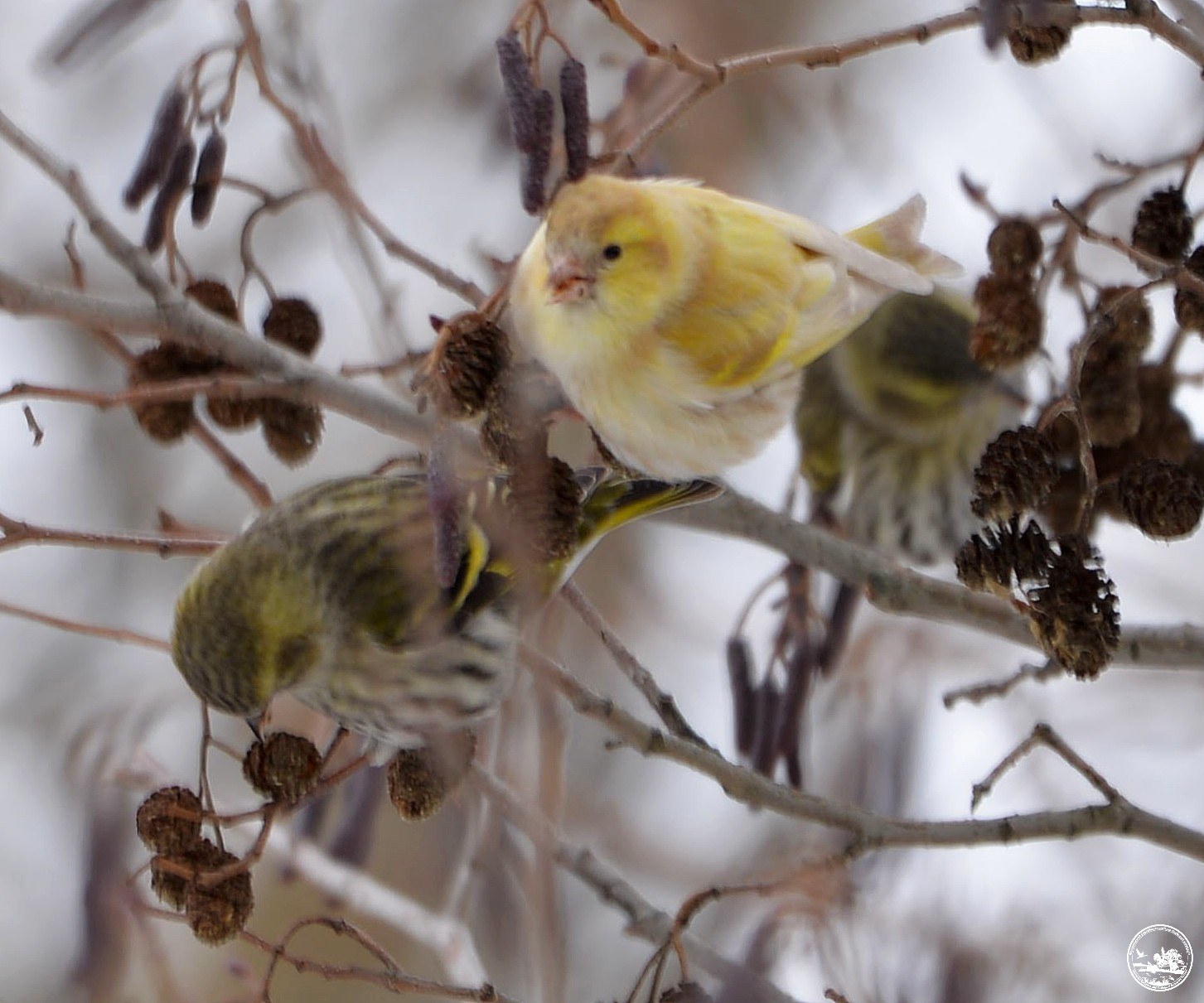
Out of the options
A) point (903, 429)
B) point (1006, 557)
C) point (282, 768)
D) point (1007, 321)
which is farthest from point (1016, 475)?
point (903, 429)

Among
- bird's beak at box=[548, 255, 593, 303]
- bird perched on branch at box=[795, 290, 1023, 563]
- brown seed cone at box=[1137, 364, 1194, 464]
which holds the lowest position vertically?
bird's beak at box=[548, 255, 593, 303]

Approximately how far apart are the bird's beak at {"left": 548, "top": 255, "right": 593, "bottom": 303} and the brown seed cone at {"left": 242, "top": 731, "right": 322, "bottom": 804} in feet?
1.66

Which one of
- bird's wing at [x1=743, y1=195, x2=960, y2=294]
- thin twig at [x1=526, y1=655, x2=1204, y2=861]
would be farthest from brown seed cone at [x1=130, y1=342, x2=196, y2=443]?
bird's wing at [x1=743, y1=195, x2=960, y2=294]

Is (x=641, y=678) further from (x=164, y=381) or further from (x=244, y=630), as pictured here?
(x=164, y=381)

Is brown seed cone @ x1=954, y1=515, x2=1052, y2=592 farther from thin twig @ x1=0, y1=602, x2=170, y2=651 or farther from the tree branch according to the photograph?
thin twig @ x1=0, y1=602, x2=170, y2=651

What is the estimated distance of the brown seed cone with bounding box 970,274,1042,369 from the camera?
4.15ft

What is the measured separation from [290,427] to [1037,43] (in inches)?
30.9

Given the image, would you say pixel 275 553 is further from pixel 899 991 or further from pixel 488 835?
pixel 899 991

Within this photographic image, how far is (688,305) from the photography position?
59.5 inches

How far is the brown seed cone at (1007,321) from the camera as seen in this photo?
4.15 ft

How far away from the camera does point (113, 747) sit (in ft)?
6.23

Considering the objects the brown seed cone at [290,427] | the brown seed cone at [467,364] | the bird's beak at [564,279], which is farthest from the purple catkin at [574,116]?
the brown seed cone at [290,427]

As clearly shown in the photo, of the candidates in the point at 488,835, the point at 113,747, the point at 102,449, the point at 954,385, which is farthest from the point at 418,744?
the point at 102,449

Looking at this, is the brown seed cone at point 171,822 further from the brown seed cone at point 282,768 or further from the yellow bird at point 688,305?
the yellow bird at point 688,305
